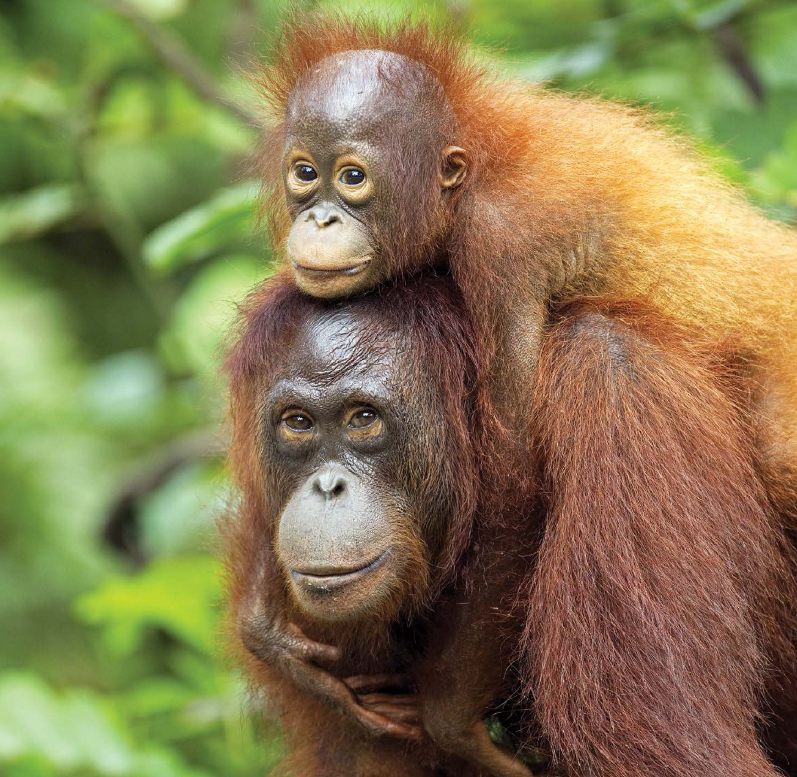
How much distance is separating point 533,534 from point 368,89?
1323 millimetres

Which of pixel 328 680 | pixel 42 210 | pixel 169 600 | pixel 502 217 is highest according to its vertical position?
pixel 502 217

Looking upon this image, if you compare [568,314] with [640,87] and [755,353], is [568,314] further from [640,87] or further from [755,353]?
A: [640,87]

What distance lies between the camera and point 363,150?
3162mm

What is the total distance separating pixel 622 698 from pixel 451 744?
0.50m

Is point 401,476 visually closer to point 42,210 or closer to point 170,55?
point 170,55

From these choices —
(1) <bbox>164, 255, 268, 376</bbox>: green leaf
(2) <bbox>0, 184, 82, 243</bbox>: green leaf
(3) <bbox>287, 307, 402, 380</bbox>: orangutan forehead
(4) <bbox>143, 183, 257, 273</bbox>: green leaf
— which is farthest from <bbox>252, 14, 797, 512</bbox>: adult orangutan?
(2) <bbox>0, 184, 82, 243</bbox>: green leaf

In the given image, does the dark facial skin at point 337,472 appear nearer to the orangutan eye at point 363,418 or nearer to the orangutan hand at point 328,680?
the orangutan eye at point 363,418

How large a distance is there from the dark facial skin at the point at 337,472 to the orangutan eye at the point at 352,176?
420 mm

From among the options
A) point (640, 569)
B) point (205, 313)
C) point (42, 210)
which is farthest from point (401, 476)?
point (42, 210)

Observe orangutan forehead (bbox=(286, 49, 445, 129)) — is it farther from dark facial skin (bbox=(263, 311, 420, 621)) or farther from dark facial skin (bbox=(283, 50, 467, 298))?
dark facial skin (bbox=(263, 311, 420, 621))

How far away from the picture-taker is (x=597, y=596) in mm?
2861

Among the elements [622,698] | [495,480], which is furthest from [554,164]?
[622,698]

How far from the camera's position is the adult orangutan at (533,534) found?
282 cm

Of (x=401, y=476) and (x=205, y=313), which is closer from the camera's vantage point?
(x=401, y=476)
